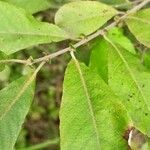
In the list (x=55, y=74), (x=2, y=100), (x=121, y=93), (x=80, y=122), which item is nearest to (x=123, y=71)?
(x=121, y=93)

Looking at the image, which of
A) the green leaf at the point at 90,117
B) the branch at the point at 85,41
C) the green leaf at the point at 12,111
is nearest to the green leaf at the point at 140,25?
the branch at the point at 85,41

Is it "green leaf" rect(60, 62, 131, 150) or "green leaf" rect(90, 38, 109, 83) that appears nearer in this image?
"green leaf" rect(60, 62, 131, 150)

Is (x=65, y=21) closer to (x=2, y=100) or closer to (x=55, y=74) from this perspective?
(x=2, y=100)

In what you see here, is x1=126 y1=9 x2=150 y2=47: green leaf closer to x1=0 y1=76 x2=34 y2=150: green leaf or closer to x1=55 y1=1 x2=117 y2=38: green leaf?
x1=55 y1=1 x2=117 y2=38: green leaf

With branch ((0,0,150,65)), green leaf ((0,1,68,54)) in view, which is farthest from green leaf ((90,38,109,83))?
green leaf ((0,1,68,54))

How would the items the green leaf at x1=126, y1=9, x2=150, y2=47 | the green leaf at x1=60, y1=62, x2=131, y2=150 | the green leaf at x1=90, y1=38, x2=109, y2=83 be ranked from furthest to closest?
the green leaf at x1=90, y1=38, x2=109, y2=83, the green leaf at x1=126, y1=9, x2=150, y2=47, the green leaf at x1=60, y1=62, x2=131, y2=150

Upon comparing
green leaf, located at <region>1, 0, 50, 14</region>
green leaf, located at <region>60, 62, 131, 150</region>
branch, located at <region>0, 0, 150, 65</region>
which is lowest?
green leaf, located at <region>60, 62, 131, 150</region>
